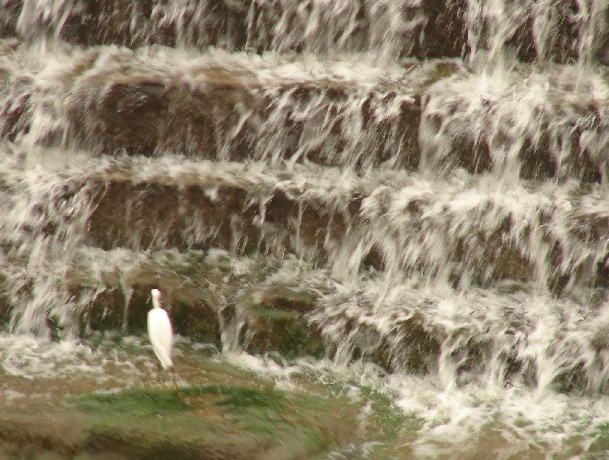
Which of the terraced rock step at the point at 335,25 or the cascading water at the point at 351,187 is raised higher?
the terraced rock step at the point at 335,25

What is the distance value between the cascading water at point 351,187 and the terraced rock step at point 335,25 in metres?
0.01

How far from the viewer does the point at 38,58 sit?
5906 mm

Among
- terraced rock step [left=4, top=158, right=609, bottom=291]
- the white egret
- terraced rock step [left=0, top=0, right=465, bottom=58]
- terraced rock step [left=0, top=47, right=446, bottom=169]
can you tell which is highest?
terraced rock step [left=0, top=0, right=465, bottom=58]

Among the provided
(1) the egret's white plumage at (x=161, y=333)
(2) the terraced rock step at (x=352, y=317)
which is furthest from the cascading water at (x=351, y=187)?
(1) the egret's white plumage at (x=161, y=333)

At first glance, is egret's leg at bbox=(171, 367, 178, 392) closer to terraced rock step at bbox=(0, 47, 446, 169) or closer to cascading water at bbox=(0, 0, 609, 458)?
cascading water at bbox=(0, 0, 609, 458)

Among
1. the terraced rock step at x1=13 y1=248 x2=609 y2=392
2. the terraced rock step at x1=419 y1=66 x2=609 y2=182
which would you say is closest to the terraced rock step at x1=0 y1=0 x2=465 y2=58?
the terraced rock step at x1=419 y1=66 x2=609 y2=182

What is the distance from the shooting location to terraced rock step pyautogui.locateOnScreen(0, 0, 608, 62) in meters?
5.20

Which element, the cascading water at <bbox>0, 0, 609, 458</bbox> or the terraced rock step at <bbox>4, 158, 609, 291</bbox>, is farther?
the terraced rock step at <bbox>4, 158, 609, 291</bbox>

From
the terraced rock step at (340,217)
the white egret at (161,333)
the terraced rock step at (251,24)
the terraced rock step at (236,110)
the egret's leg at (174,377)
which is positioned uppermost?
the terraced rock step at (251,24)

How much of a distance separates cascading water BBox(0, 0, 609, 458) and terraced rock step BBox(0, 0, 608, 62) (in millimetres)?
14

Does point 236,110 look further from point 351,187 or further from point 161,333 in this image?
point 161,333

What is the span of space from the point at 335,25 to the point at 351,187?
127cm

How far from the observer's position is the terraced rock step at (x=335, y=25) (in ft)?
17.0

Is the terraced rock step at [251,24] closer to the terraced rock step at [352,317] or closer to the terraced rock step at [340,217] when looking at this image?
the terraced rock step at [340,217]
